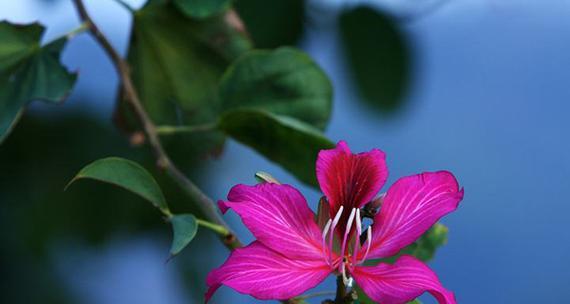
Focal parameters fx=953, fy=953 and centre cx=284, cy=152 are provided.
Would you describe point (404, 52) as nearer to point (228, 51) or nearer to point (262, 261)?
point (228, 51)

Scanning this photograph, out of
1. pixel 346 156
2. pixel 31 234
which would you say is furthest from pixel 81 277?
pixel 346 156

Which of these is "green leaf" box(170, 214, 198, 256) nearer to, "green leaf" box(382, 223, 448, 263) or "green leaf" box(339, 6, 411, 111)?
"green leaf" box(382, 223, 448, 263)

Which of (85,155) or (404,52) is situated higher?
(404,52)

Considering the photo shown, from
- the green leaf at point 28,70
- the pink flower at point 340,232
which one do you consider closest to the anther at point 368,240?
the pink flower at point 340,232

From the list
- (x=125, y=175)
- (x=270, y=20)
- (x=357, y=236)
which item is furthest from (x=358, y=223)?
(x=270, y=20)

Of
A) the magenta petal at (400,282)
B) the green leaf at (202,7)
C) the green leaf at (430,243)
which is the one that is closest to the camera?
the magenta petal at (400,282)

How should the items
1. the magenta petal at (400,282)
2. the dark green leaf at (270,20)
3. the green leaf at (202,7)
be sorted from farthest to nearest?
the dark green leaf at (270,20) → the green leaf at (202,7) → the magenta petal at (400,282)

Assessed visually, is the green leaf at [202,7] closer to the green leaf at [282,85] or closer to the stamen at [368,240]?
the green leaf at [282,85]
